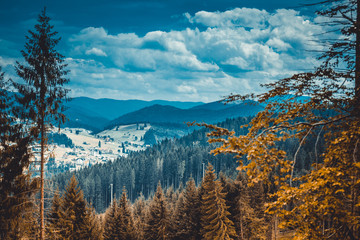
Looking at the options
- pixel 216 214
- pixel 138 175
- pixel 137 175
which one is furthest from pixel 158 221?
pixel 137 175

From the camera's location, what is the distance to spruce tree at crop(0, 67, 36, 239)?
1302cm

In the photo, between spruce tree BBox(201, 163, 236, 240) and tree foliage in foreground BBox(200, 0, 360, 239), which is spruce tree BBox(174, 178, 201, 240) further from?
tree foliage in foreground BBox(200, 0, 360, 239)

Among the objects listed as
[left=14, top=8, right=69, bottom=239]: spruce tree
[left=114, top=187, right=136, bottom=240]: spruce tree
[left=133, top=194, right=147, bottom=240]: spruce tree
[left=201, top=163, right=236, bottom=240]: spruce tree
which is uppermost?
[left=14, top=8, right=69, bottom=239]: spruce tree

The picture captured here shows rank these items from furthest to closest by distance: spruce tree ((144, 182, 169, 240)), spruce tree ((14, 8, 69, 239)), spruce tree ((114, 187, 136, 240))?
spruce tree ((144, 182, 169, 240)), spruce tree ((114, 187, 136, 240)), spruce tree ((14, 8, 69, 239))

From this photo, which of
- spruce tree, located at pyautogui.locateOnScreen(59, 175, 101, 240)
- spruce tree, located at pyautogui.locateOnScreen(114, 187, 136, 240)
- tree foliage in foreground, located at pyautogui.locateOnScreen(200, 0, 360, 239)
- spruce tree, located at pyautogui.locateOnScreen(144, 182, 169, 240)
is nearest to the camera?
tree foliage in foreground, located at pyautogui.locateOnScreen(200, 0, 360, 239)

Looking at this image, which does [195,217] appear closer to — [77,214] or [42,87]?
[77,214]

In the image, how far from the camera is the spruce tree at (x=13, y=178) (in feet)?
42.7

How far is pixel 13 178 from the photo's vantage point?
14727 mm

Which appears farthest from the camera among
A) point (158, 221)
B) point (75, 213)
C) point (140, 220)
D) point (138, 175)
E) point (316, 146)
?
point (138, 175)

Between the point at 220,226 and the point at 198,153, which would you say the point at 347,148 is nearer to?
the point at 220,226

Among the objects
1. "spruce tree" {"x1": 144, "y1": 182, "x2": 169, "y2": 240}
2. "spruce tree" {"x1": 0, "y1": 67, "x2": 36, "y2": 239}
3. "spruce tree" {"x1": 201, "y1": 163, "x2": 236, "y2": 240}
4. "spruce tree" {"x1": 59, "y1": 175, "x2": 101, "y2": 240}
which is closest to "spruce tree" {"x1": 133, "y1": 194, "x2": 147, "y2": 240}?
"spruce tree" {"x1": 144, "y1": 182, "x2": 169, "y2": 240}

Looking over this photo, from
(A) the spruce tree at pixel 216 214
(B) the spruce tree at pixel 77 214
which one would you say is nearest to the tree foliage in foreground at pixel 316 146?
(A) the spruce tree at pixel 216 214

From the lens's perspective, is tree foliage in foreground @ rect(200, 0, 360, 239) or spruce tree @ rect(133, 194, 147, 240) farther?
spruce tree @ rect(133, 194, 147, 240)

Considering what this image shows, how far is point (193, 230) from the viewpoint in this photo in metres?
29.0
